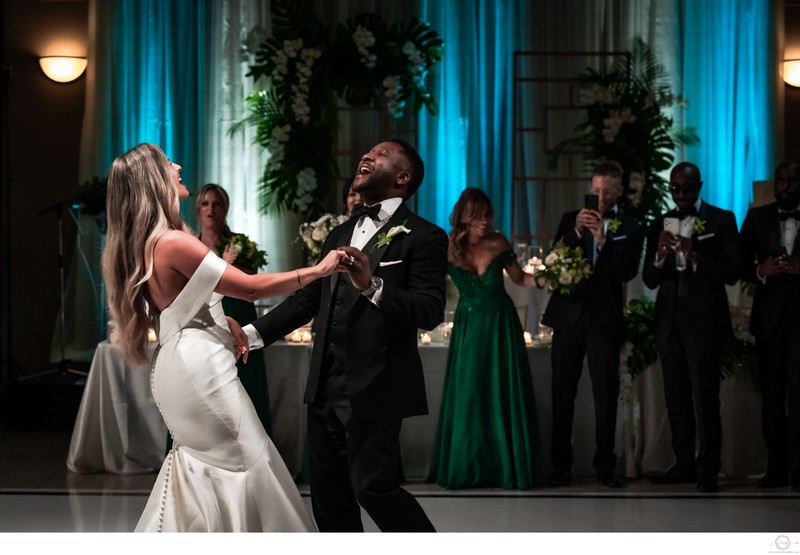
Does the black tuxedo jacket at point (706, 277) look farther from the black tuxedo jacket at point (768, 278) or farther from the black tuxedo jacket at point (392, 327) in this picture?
the black tuxedo jacket at point (392, 327)

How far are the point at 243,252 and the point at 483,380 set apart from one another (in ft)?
5.30

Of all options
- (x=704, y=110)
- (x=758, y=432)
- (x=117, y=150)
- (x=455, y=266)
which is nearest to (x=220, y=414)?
(x=455, y=266)

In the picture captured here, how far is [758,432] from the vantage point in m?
6.71

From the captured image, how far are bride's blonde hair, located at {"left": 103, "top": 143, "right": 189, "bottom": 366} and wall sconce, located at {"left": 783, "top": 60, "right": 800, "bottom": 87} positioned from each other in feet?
24.6

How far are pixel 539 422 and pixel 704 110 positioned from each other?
3.66 meters

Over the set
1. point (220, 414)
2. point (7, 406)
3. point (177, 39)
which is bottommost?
point (7, 406)

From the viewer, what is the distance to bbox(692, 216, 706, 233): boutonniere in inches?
246

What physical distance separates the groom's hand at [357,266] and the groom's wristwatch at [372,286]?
0.02 metres

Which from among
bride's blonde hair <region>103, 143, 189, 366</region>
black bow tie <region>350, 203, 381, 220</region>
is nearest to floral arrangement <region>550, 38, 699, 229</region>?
black bow tie <region>350, 203, 381, 220</region>

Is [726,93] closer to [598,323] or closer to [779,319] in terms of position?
[779,319]

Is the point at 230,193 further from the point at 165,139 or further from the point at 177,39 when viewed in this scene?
the point at 177,39

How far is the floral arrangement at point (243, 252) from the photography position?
655cm

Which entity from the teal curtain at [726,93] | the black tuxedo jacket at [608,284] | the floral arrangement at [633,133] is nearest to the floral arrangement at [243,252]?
the black tuxedo jacket at [608,284]

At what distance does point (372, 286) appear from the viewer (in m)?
3.66
